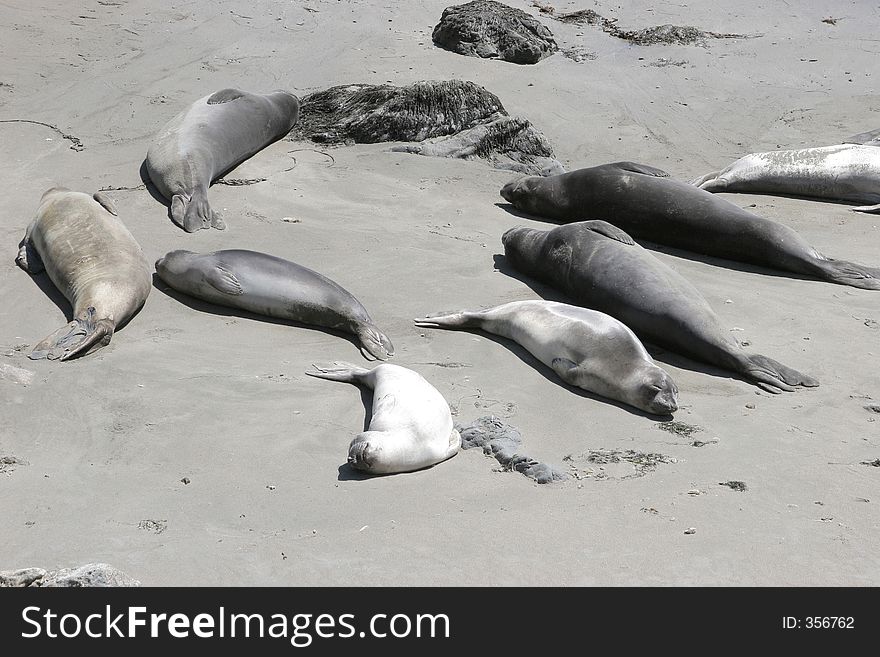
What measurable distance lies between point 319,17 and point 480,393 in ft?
25.5

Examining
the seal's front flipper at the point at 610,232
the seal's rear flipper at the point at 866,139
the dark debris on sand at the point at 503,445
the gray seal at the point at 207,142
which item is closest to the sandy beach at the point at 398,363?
the dark debris on sand at the point at 503,445

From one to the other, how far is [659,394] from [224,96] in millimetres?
5491

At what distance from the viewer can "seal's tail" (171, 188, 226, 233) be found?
6.65 m

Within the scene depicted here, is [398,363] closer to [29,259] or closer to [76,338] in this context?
[76,338]

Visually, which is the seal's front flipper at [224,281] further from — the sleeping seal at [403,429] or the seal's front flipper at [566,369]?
the seal's front flipper at [566,369]

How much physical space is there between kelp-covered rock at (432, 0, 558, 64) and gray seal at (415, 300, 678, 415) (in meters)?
5.79

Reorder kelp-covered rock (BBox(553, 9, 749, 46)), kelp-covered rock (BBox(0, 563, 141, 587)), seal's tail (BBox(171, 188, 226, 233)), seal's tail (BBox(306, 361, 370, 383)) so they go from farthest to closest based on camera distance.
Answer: kelp-covered rock (BBox(553, 9, 749, 46))
seal's tail (BBox(171, 188, 226, 233))
seal's tail (BBox(306, 361, 370, 383))
kelp-covered rock (BBox(0, 563, 141, 587))

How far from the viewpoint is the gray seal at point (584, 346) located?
177 inches

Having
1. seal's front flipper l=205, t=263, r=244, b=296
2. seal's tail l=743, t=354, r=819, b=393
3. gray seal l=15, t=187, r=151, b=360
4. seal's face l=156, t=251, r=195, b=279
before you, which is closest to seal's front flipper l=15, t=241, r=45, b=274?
gray seal l=15, t=187, r=151, b=360

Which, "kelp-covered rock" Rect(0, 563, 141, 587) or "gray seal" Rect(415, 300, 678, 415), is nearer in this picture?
"kelp-covered rock" Rect(0, 563, 141, 587)

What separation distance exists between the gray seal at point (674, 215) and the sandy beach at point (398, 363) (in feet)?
0.46

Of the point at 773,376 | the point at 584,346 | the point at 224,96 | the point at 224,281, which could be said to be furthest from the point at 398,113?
the point at 773,376

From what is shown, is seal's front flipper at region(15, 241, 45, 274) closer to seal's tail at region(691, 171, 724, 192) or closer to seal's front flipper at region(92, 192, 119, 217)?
seal's front flipper at region(92, 192, 119, 217)
